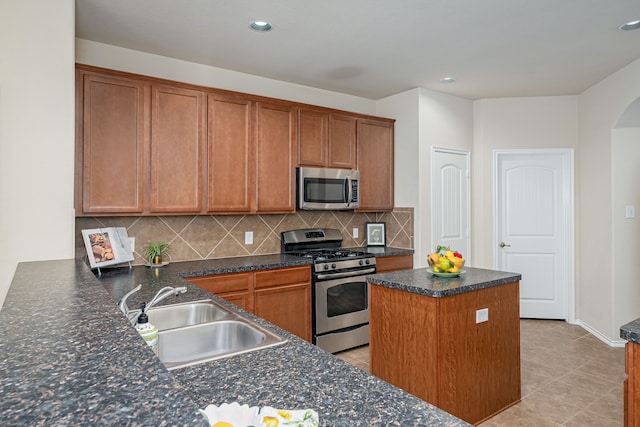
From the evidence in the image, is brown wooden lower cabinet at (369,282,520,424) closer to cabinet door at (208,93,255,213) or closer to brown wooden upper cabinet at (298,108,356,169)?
cabinet door at (208,93,255,213)

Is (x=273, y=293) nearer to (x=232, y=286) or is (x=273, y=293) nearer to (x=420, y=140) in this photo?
(x=232, y=286)

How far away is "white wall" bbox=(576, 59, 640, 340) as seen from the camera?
394cm

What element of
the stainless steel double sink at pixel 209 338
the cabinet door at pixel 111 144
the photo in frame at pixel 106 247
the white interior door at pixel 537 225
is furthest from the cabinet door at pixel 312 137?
the stainless steel double sink at pixel 209 338

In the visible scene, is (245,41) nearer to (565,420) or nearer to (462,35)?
(462,35)

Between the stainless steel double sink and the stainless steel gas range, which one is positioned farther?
the stainless steel gas range

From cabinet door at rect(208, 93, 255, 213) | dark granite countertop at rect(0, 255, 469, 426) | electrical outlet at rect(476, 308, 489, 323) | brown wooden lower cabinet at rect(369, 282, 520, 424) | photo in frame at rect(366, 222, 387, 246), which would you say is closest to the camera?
dark granite countertop at rect(0, 255, 469, 426)

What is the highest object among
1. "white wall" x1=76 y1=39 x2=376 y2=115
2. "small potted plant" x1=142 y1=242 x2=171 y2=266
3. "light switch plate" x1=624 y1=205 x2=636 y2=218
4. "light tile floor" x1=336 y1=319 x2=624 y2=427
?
"white wall" x1=76 y1=39 x2=376 y2=115

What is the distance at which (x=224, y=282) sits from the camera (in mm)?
3156

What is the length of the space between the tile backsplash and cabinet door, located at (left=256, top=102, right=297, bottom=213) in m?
0.33

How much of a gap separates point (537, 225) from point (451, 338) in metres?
3.25

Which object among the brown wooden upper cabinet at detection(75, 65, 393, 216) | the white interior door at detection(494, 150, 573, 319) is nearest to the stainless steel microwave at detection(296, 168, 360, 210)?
the brown wooden upper cabinet at detection(75, 65, 393, 216)

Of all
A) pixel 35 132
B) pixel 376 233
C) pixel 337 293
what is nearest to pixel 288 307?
pixel 337 293

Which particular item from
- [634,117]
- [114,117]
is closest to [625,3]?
[634,117]

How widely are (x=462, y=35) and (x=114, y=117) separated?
269 cm
